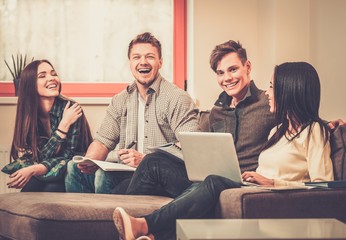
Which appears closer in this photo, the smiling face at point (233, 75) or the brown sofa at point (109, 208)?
the brown sofa at point (109, 208)

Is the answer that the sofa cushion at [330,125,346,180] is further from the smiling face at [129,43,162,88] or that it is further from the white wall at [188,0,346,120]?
the white wall at [188,0,346,120]

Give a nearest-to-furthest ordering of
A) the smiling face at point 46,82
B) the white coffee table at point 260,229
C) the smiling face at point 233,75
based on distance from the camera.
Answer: the white coffee table at point 260,229 < the smiling face at point 233,75 < the smiling face at point 46,82

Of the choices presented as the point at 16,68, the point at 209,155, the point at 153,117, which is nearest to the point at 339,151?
the point at 209,155

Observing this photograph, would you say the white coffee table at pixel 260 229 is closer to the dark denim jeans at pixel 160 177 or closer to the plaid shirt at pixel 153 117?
the dark denim jeans at pixel 160 177

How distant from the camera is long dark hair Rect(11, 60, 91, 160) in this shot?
12.2ft

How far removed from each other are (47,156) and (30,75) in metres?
0.56

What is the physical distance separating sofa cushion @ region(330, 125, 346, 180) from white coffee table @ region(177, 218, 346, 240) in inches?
23.9

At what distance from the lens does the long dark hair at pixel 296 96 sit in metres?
2.74

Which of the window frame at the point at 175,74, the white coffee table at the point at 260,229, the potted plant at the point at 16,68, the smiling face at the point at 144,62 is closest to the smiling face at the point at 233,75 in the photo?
the smiling face at the point at 144,62

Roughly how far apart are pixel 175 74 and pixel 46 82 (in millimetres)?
1091

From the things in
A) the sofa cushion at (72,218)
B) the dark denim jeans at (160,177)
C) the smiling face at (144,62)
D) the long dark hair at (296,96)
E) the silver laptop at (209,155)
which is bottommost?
the sofa cushion at (72,218)

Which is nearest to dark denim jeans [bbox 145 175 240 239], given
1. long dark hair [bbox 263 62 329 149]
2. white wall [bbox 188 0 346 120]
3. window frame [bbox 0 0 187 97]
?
long dark hair [bbox 263 62 329 149]

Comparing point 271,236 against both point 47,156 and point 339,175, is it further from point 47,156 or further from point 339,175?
point 47,156

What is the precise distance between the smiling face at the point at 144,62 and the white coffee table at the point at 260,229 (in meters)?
1.73
